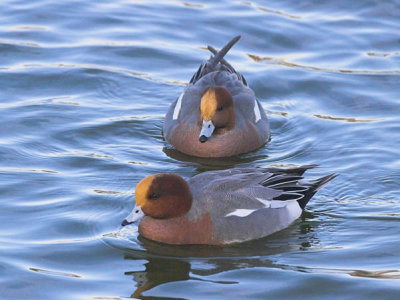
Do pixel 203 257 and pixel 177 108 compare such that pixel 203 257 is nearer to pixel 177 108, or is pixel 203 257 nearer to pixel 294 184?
pixel 294 184

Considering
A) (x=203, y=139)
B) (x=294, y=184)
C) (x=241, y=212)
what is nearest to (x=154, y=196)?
(x=241, y=212)

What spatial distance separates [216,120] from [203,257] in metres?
2.93

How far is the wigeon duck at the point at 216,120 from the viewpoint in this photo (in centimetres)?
1073

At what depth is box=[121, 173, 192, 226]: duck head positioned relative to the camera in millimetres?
8102

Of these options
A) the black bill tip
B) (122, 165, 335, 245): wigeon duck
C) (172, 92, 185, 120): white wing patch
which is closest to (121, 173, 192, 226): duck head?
(122, 165, 335, 245): wigeon duck

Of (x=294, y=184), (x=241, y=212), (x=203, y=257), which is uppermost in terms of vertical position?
(x=294, y=184)

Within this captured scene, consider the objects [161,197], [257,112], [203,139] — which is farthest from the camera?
[257,112]

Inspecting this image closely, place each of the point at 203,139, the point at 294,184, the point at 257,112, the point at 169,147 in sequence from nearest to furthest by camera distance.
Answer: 1. the point at 294,184
2. the point at 203,139
3. the point at 169,147
4. the point at 257,112

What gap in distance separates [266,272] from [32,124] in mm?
4311

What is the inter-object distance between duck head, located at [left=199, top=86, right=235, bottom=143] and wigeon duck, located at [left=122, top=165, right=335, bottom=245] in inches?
76.8

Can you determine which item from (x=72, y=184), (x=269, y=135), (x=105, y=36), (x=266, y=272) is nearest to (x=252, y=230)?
(x=266, y=272)

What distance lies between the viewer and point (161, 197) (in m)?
8.21

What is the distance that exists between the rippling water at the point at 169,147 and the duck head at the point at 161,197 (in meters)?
0.31

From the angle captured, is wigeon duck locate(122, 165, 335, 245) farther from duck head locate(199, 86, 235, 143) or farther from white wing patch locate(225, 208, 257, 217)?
duck head locate(199, 86, 235, 143)
